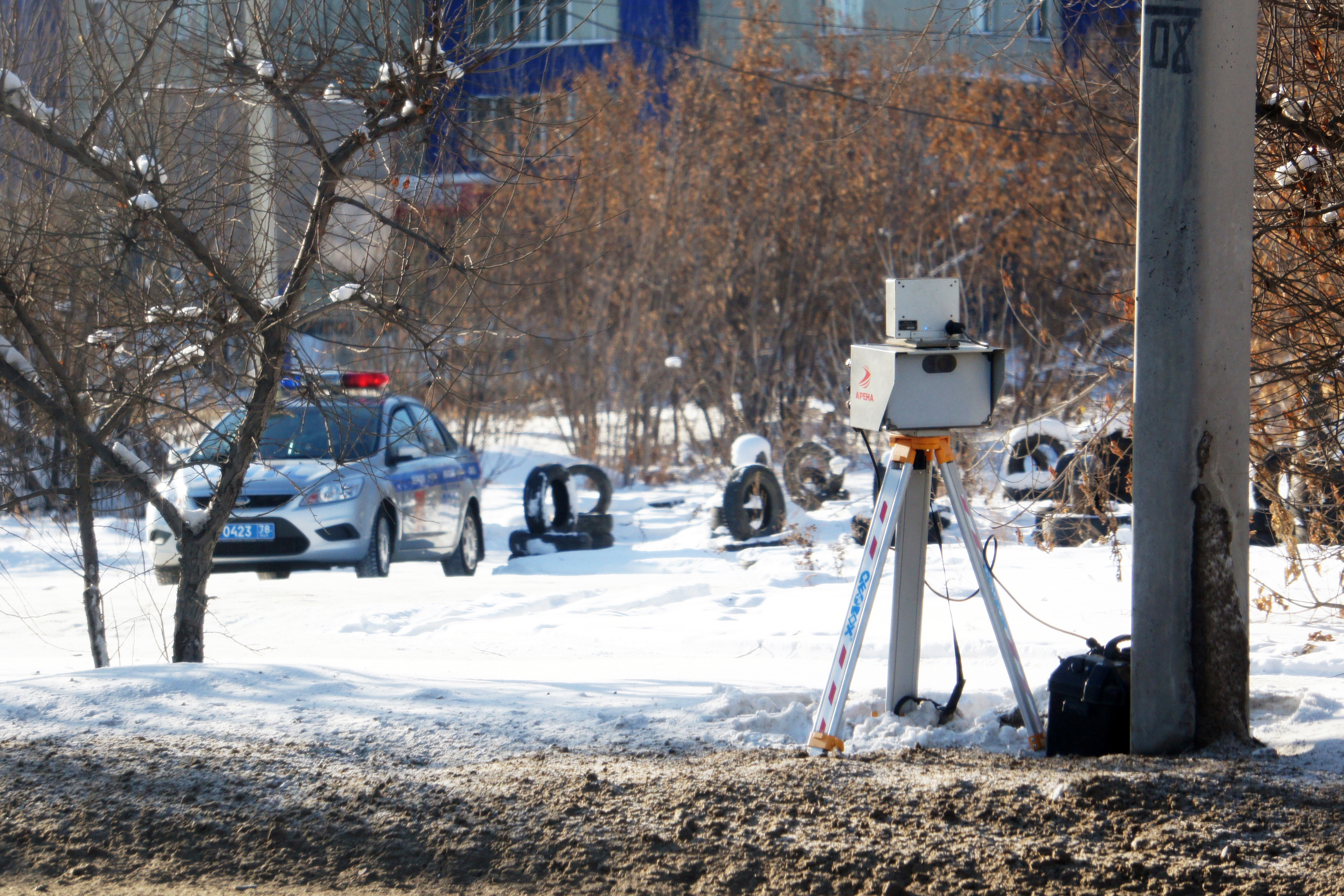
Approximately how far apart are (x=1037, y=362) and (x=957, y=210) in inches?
130

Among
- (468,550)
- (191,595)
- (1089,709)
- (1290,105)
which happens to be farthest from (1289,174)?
(468,550)

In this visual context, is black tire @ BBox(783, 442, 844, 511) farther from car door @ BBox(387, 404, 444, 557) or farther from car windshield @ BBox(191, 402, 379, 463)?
car windshield @ BBox(191, 402, 379, 463)

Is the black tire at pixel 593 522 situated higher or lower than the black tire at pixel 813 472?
lower

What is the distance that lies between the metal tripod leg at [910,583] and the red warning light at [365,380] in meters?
3.74

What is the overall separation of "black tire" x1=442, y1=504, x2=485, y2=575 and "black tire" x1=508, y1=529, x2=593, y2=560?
0.33 metres

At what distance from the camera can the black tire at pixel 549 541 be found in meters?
12.1

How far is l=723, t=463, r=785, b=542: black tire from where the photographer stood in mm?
12031

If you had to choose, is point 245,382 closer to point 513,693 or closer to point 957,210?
point 513,693

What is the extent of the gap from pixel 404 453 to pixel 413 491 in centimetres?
48

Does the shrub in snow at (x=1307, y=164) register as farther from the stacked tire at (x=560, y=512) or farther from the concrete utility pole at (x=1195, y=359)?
the stacked tire at (x=560, y=512)

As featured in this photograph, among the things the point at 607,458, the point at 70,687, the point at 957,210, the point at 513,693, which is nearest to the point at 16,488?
the point at 70,687

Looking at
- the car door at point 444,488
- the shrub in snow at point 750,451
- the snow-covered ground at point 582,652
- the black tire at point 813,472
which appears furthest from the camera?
the black tire at point 813,472

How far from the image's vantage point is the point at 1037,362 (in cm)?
1639

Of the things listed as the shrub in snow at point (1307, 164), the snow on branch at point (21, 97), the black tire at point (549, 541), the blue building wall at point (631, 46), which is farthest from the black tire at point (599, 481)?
the shrub in snow at point (1307, 164)
